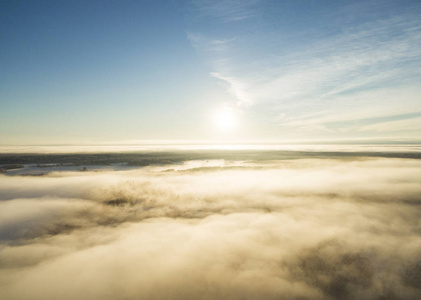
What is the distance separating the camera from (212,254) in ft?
44.3

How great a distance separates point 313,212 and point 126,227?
19.1 metres

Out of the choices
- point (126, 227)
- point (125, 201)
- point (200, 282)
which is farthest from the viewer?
point (125, 201)

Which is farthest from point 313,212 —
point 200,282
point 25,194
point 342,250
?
point 25,194

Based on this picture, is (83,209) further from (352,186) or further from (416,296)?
(352,186)

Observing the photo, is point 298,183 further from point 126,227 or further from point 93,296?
point 93,296

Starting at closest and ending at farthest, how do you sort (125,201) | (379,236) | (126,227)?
1. (379,236)
2. (126,227)
3. (125,201)

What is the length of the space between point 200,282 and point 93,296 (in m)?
5.42

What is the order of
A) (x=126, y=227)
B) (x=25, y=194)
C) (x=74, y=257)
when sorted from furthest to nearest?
(x=25, y=194), (x=126, y=227), (x=74, y=257)

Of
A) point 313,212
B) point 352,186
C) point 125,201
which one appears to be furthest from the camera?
point 352,186

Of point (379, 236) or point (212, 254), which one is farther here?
point (379, 236)

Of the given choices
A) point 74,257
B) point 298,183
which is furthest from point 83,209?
point 298,183

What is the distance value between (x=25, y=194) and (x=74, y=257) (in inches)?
927

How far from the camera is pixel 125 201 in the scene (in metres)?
25.4

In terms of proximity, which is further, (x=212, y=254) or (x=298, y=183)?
(x=298, y=183)
